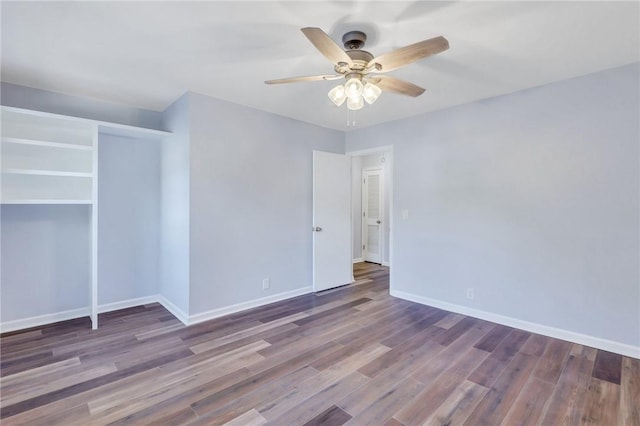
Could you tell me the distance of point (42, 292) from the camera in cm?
328

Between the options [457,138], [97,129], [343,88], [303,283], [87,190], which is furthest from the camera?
[303,283]

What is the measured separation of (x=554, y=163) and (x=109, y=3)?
12.8ft

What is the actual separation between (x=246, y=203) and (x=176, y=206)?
813 mm

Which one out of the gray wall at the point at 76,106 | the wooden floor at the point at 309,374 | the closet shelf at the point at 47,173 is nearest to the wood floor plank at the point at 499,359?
the wooden floor at the point at 309,374

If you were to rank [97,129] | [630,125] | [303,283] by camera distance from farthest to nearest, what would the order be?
[303,283] → [97,129] → [630,125]

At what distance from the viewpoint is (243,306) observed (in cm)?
371

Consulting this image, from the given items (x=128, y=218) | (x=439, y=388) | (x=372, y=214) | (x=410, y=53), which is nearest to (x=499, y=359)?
(x=439, y=388)

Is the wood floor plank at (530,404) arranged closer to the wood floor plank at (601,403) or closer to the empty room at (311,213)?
A: the empty room at (311,213)

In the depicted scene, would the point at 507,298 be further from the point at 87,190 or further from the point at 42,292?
the point at 42,292

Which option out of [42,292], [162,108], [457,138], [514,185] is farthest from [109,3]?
[514,185]

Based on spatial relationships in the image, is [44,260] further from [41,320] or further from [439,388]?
[439,388]

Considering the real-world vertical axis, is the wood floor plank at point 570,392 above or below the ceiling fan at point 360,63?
below

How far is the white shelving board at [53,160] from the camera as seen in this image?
9.84ft

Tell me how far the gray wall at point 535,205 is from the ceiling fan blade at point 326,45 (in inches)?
89.8
